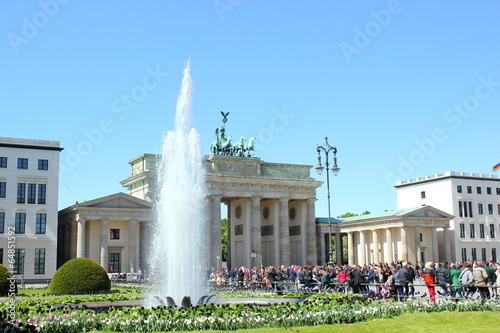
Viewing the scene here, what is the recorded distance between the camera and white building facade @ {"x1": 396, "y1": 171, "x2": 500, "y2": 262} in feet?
279

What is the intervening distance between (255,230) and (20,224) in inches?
1174

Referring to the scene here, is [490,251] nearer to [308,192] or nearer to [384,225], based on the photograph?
[384,225]

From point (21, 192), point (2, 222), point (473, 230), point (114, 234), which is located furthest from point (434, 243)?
point (2, 222)

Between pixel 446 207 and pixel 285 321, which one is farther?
pixel 446 207

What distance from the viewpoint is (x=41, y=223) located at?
196 ft

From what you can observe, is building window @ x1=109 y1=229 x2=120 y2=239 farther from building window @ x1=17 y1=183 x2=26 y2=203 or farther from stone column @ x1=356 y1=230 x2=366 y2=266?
stone column @ x1=356 y1=230 x2=366 y2=266

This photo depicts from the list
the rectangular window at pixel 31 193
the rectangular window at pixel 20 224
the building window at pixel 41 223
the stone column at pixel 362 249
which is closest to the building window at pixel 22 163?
the rectangular window at pixel 31 193

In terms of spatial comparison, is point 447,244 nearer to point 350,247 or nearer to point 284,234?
point 350,247

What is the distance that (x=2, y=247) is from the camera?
57.4 m

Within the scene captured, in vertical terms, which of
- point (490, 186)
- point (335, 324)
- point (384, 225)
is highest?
point (490, 186)

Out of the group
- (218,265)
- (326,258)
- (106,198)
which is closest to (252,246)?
(218,265)

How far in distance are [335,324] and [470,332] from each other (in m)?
3.72

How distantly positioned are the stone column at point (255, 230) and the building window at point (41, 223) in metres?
27.0

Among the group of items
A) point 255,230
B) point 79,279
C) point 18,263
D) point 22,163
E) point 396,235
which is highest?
point 22,163
